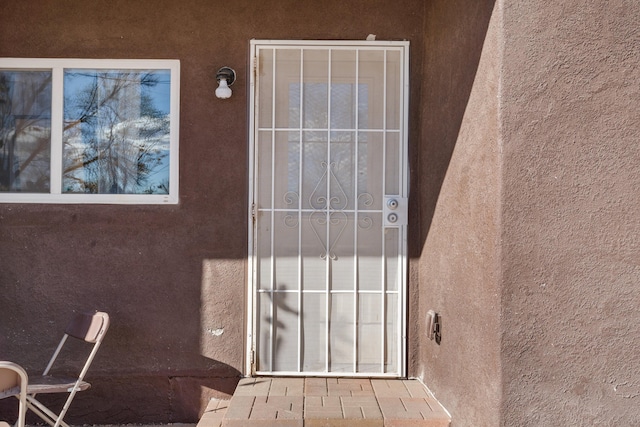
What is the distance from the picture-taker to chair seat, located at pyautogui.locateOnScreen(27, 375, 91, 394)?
346 centimetres

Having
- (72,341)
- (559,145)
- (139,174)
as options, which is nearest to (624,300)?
(559,145)

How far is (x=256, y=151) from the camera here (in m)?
4.05

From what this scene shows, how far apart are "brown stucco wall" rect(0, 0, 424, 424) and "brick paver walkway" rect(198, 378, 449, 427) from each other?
1.25 ft

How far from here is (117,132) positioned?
4090 millimetres

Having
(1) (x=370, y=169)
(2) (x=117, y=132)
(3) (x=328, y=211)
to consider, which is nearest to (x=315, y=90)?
(1) (x=370, y=169)

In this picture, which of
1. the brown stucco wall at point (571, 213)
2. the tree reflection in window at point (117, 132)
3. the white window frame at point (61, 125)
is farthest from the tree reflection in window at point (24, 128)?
the brown stucco wall at point (571, 213)

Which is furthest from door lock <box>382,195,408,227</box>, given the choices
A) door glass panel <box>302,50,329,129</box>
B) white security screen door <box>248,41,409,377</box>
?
door glass panel <box>302,50,329,129</box>

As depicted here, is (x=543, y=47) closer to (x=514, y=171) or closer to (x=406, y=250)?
(x=514, y=171)

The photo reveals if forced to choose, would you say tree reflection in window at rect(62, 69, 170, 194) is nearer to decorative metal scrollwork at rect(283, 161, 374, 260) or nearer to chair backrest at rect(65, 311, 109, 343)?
chair backrest at rect(65, 311, 109, 343)

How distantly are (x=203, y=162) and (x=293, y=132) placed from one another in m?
0.67

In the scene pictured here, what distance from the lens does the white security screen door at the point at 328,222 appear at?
407 cm

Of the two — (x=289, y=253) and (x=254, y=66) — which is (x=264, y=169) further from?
(x=254, y=66)

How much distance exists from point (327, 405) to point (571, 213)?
1813 millimetres

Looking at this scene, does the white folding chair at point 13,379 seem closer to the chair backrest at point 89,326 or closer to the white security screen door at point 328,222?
the chair backrest at point 89,326
